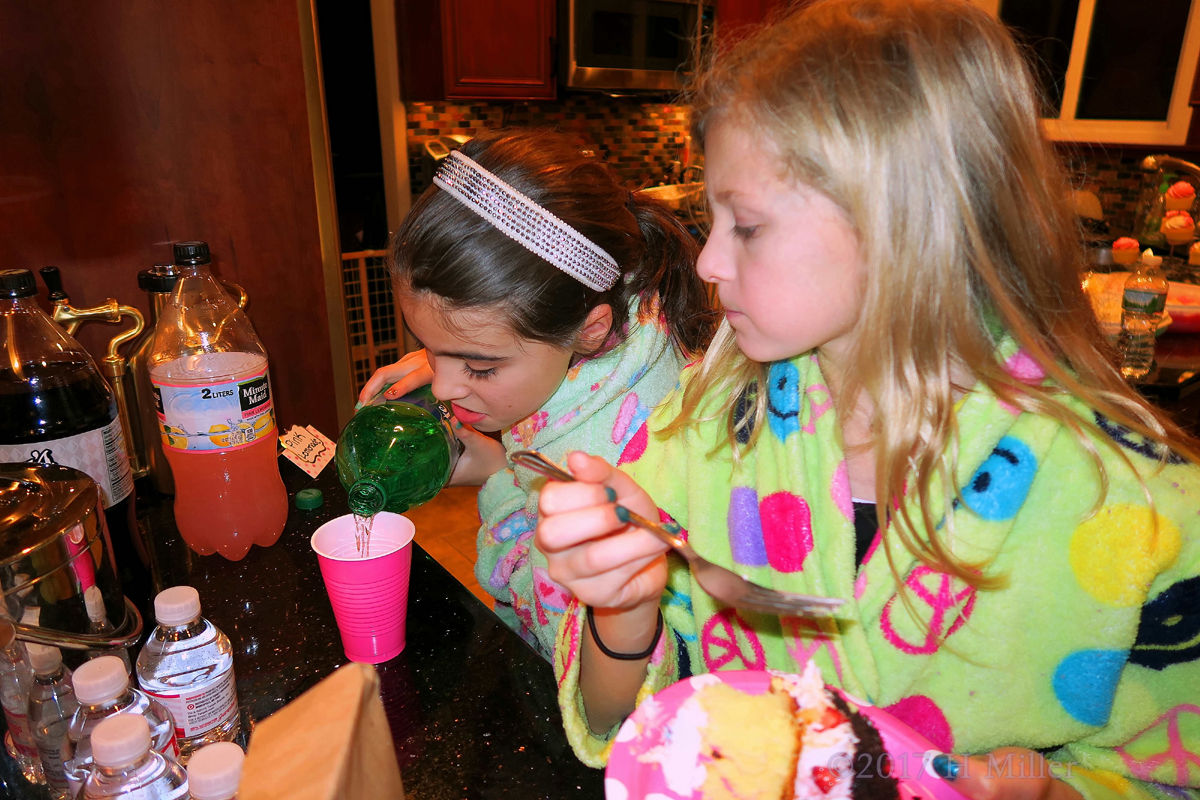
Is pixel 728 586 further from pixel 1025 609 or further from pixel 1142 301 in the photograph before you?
pixel 1142 301

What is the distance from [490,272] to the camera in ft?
3.39

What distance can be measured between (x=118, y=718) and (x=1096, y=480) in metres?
0.87

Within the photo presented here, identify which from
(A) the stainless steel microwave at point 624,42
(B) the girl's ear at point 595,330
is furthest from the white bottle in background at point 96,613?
(A) the stainless steel microwave at point 624,42

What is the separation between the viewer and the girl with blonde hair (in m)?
0.69

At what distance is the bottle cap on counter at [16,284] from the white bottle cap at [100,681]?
0.51 metres

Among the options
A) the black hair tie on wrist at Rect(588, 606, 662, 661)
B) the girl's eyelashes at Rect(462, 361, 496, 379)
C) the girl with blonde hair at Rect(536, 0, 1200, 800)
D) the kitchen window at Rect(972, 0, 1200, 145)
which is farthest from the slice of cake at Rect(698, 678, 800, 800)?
the kitchen window at Rect(972, 0, 1200, 145)

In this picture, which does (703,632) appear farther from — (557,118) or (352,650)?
(557,118)

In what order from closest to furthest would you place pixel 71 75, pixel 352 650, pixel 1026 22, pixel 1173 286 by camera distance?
1. pixel 352 650
2. pixel 71 75
3. pixel 1173 286
4. pixel 1026 22

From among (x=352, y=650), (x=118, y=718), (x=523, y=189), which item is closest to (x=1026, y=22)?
(x=523, y=189)

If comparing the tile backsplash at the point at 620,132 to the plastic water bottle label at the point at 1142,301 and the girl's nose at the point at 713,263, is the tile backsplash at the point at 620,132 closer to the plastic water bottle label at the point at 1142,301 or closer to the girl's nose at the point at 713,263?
the plastic water bottle label at the point at 1142,301

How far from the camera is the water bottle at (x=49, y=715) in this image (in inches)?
25.8

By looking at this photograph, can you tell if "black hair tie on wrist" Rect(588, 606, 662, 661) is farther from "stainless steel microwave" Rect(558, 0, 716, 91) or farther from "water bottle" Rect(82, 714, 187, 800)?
"stainless steel microwave" Rect(558, 0, 716, 91)

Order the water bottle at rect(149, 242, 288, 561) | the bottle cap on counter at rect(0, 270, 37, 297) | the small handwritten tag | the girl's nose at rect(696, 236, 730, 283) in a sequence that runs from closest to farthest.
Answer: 1. the girl's nose at rect(696, 236, 730, 283)
2. the bottle cap on counter at rect(0, 270, 37, 297)
3. the water bottle at rect(149, 242, 288, 561)
4. the small handwritten tag

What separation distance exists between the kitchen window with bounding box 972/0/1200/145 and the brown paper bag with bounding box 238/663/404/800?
360 centimetres
